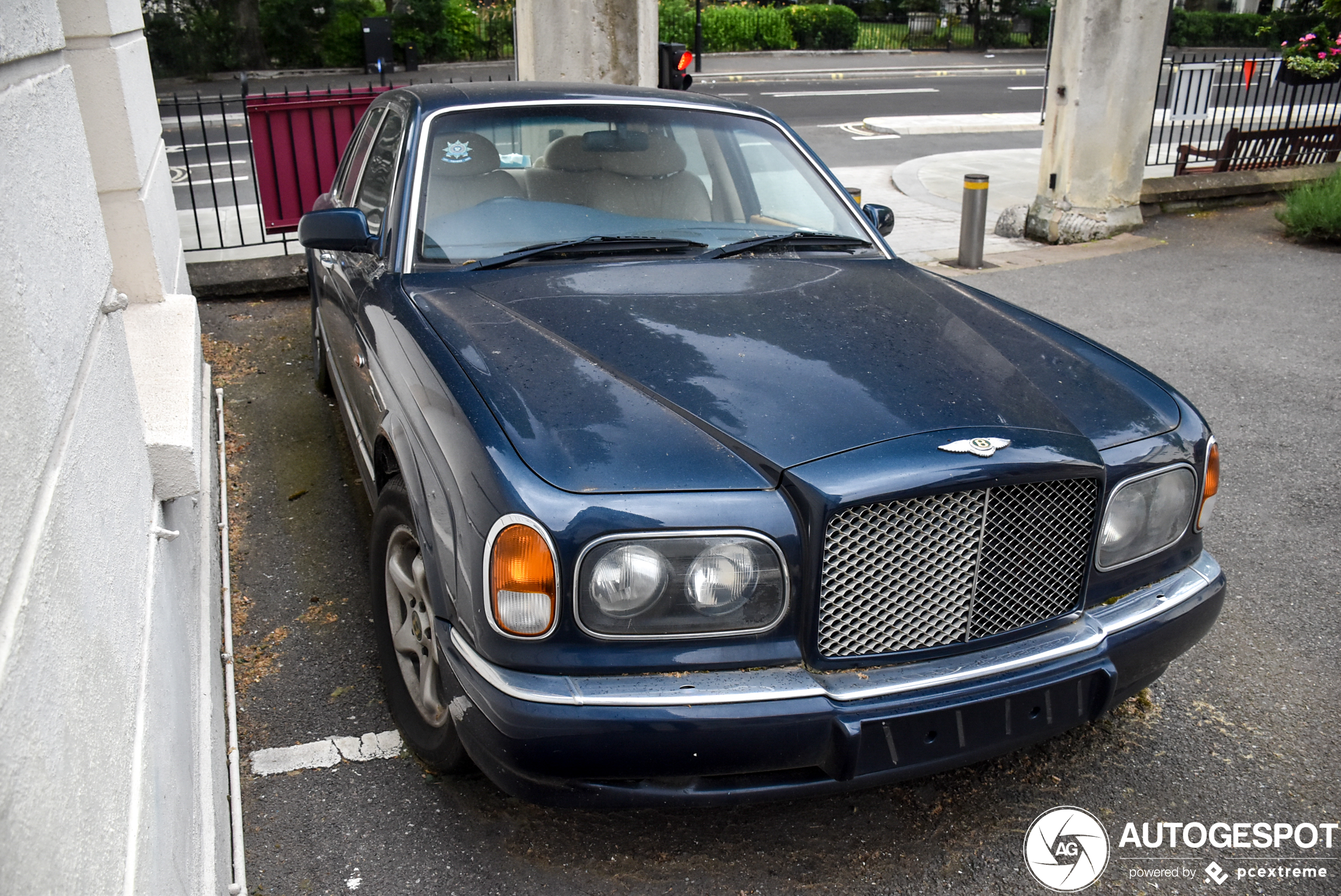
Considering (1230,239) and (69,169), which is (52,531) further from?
(1230,239)

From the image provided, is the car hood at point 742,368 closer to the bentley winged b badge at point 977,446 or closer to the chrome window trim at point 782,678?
the bentley winged b badge at point 977,446

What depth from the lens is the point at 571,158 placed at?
152 inches

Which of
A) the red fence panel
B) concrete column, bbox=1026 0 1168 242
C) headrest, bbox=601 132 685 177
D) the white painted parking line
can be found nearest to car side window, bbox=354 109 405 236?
headrest, bbox=601 132 685 177

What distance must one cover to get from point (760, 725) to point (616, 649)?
0.34 m

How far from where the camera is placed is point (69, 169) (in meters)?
2.17

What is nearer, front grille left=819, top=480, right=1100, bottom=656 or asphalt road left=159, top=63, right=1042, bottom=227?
front grille left=819, top=480, right=1100, bottom=656

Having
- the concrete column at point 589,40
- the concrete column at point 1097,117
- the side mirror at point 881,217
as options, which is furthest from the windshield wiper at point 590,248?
the concrete column at point 1097,117

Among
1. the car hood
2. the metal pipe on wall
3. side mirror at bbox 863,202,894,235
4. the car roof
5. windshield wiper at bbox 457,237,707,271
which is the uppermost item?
the car roof

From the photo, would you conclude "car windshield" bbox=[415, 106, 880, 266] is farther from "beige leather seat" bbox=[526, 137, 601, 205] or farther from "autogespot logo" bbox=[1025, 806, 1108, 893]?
"autogespot logo" bbox=[1025, 806, 1108, 893]

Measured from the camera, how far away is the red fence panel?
759cm

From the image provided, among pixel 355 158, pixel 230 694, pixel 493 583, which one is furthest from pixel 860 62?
pixel 493 583

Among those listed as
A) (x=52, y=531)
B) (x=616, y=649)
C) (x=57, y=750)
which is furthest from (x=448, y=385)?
(x=57, y=750)

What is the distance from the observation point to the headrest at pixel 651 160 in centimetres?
388

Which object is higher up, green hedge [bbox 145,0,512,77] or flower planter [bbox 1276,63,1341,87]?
green hedge [bbox 145,0,512,77]
